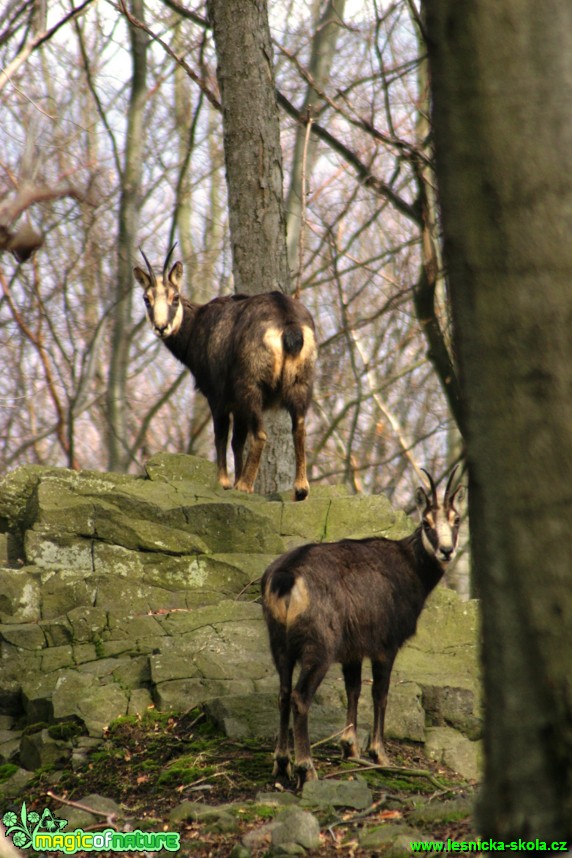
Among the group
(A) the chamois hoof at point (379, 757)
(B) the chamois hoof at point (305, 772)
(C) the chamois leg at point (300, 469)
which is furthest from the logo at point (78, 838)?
(C) the chamois leg at point (300, 469)

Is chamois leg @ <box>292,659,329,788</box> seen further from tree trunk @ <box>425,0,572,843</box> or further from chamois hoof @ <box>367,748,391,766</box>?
tree trunk @ <box>425,0,572,843</box>

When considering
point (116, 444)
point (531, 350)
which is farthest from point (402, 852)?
point (116, 444)

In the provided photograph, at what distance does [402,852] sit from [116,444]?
1311 cm

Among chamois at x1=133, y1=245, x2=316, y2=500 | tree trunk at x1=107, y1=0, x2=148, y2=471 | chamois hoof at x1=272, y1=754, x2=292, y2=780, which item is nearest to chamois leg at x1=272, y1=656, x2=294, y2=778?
chamois hoof at x1=272, y1=754, x2=292, y2=780

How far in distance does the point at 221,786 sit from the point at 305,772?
50 cm

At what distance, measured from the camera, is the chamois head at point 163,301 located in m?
10.3

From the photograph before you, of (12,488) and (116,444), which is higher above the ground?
(116,444)

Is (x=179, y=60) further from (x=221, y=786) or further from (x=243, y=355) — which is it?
(x=221, y=786)

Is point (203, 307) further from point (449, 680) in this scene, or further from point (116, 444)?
point (116, 444)

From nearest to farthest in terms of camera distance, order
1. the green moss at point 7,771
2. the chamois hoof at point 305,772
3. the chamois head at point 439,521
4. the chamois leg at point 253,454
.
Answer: the chamois hoof at point 305,772
the green moss at point 7,771
the chamois head at point 439,521
the chamois leg at point 253,454

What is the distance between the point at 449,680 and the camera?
319 inches

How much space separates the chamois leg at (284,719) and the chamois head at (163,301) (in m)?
4.68

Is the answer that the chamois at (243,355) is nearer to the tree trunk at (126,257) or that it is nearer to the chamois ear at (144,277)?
the chamois ear at (144,277)

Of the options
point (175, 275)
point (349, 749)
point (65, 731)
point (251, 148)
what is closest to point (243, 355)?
point (175, 275)
